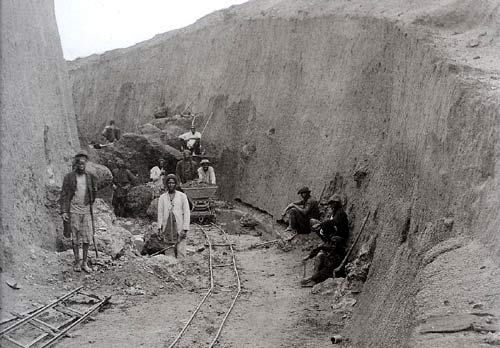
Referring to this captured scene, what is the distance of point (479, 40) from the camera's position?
10.5 meters

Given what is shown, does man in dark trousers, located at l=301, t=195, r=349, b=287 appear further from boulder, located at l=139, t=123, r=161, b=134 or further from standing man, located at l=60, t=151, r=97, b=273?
boulder, located at l=139, t=123, r=161, b=134

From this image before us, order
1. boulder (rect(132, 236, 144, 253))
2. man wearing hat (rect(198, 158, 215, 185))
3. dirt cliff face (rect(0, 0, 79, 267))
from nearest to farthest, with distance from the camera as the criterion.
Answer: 1. dirt cliff face (rect(0, 0, 79, 267))
2. boulder (rect(132, 236, 144, 253))
3. man wearing hat (rect(198, 158, 215, 185))

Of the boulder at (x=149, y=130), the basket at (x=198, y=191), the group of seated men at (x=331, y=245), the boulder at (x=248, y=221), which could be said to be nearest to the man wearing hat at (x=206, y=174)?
the basket at (x=198, y=191)

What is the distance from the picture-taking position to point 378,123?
40.3ft

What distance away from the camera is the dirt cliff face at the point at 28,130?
29.9 feet

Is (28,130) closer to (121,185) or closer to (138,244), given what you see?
(138,244)

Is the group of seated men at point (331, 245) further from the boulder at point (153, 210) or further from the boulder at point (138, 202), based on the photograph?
the boulder at point (138, 202)

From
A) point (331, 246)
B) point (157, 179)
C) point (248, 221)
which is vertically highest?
point (157, 179)

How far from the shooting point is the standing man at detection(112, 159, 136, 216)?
58.2 ft

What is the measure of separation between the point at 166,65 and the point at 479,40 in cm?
2139

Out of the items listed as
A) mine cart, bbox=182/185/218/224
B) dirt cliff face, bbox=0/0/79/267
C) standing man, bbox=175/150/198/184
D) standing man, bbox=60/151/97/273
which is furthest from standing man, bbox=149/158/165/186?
Result: standing man, bbox=60/151/97/273

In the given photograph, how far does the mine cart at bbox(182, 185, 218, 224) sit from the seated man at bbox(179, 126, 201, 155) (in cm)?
407

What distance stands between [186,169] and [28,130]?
27.2 ft

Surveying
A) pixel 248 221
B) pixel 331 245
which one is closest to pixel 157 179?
pixel 248 221
